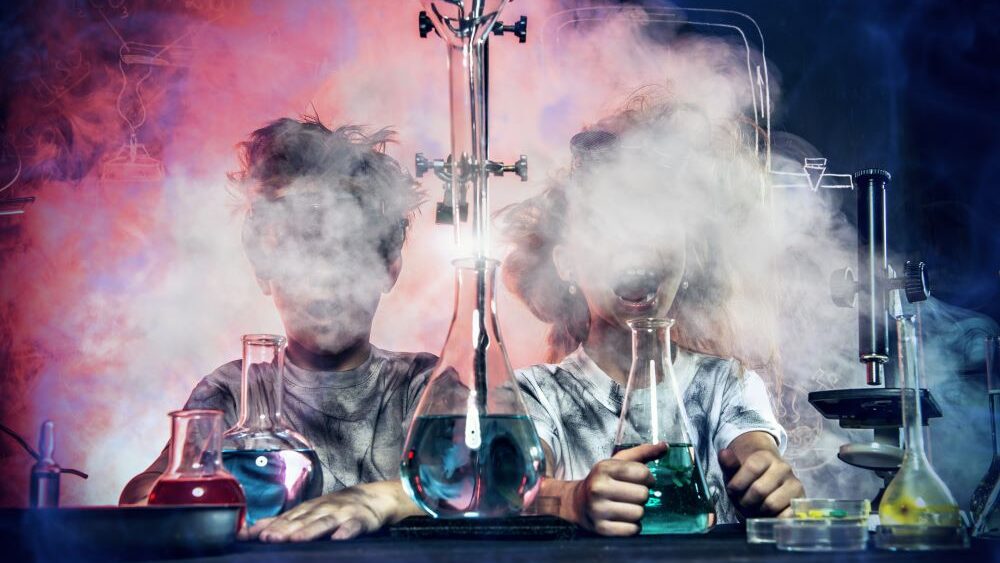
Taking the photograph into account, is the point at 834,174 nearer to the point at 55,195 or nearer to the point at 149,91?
the point at 149,91

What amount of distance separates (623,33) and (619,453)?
112 centimetres

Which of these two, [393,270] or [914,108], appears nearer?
[393,270]

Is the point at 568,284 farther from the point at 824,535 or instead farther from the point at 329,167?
the point at 824,535

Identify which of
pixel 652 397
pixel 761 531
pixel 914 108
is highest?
pixel 914 108

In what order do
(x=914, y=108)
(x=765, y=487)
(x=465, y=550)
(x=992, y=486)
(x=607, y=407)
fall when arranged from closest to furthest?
(x=465, y=550), (x=992, y=486), (x=765, y=487), (x=607, y=407), (x=914, y=108)

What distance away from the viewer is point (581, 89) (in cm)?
181

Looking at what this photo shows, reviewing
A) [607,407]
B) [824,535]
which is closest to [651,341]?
[824,535]

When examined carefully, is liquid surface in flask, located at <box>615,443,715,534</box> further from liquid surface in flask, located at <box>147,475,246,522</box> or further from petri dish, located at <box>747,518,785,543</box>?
liquid surface in flask, located at <box>147,475,246,522</box>

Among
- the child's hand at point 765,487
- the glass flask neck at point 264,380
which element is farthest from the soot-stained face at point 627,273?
the glass flask neck at point 264,380

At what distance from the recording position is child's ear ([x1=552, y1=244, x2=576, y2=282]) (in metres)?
1.78

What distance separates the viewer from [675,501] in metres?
0.89

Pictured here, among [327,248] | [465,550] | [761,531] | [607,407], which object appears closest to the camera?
[465,550]

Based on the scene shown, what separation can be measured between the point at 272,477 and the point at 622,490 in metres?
0.36

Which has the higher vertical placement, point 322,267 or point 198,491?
point 322,267
